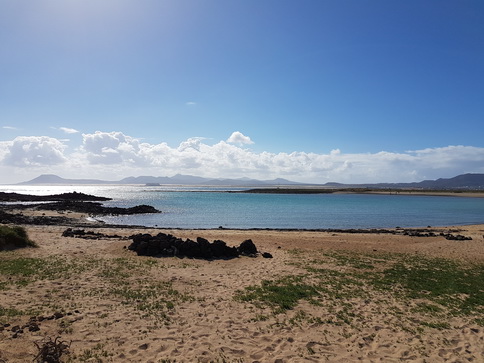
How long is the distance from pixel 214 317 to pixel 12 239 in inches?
619

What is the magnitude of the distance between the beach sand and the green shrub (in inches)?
103

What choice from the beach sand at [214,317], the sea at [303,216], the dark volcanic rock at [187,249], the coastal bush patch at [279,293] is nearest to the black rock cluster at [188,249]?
the dark volcanic rock at [187,249]

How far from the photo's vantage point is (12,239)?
18.9 metres

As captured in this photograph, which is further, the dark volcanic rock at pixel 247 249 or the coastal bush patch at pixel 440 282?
the dark volcanic rock at pixel 247 249

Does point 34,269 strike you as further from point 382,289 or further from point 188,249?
point 382,289

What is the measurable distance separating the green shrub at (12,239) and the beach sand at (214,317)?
8.55 ft

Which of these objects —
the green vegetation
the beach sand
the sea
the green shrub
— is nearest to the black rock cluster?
the beach sand

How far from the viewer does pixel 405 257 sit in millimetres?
20094

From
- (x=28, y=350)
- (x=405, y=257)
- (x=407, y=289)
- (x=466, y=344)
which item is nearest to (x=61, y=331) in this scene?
(x=28, y=350)

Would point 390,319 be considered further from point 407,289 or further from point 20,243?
point 20,243

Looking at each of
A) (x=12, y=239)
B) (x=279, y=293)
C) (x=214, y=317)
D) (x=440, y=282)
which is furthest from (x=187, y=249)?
(x=440, y=282)

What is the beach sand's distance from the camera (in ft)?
26.2

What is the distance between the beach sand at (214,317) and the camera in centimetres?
799

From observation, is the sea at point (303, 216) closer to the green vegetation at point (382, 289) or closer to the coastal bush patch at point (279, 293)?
the green vegetation at point (382, 289)
